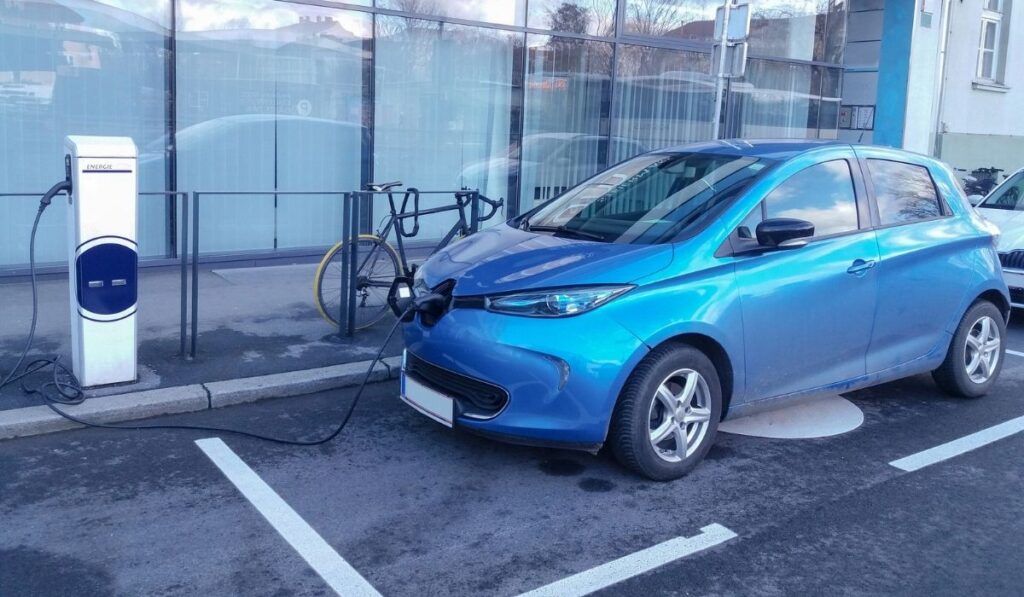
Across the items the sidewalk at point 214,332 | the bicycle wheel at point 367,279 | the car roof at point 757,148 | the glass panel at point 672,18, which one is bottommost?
the sidewalk at point 214,332

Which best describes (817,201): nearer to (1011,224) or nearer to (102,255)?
(102,255)

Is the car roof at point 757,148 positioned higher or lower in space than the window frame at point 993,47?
lower

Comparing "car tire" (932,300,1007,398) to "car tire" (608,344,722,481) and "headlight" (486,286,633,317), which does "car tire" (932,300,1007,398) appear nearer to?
"car tire" (608,344,722,481)

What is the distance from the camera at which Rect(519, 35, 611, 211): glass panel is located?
41.0ft

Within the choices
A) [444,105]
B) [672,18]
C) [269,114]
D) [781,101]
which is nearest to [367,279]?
[269,114]

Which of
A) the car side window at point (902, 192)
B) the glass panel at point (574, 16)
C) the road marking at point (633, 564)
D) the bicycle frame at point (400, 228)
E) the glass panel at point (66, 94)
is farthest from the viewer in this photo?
the glass panel at point (574, 16)

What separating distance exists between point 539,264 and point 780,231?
1277 millimetres

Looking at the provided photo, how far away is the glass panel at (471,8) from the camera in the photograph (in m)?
11.1

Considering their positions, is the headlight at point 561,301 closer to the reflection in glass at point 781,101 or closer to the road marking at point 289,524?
the road marking at point 289,524

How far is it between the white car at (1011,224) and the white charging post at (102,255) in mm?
7002

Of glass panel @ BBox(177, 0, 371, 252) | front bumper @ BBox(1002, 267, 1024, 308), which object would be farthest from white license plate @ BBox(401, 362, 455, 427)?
front bumper @ BBox(1002, 267, 1024, 308)

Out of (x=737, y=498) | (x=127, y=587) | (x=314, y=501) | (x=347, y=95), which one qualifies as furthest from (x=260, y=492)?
(x=347, y=95)

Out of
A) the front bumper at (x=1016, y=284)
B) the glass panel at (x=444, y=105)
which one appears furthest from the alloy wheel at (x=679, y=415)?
the glass panel at (x=444, y=105)

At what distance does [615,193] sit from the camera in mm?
6098
